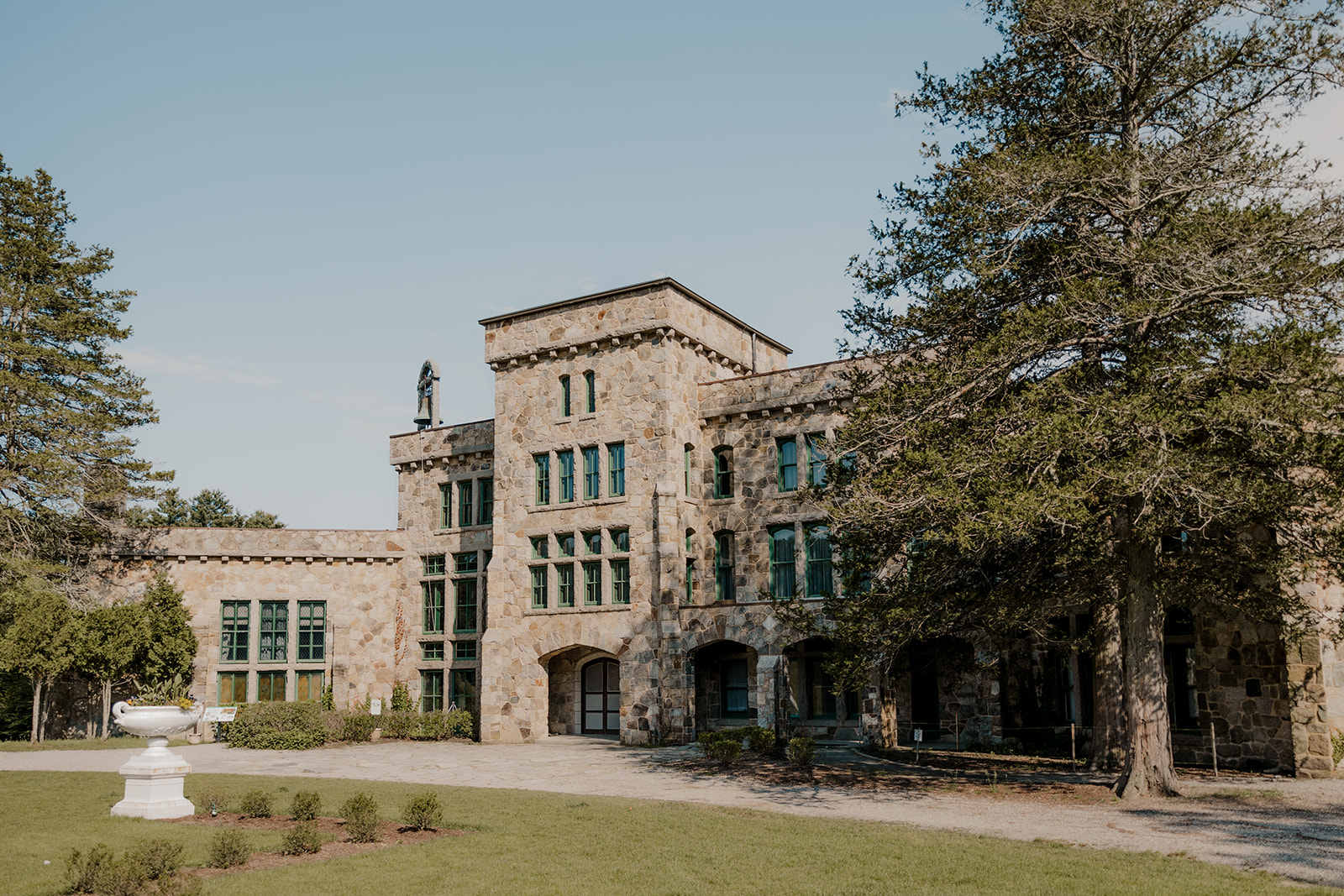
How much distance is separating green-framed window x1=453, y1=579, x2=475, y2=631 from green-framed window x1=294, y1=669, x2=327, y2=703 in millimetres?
4516

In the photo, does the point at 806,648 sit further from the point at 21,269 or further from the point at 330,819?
the point at 21,269

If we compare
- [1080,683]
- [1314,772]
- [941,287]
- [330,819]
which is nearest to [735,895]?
[330,819]

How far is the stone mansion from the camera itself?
27.0 meters

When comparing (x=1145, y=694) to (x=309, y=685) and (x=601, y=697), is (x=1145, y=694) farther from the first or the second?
(x=309, y=685)

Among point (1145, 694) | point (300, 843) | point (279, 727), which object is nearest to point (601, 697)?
point (279, 727)

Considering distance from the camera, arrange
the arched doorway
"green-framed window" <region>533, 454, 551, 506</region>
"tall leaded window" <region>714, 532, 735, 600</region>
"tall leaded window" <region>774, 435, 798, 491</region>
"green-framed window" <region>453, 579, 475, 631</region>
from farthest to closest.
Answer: "green-framed window" <region>453, 579, 475, 631</region>
the arched doorway
"green-framed window" <region>533, 454, 551, 506</region>
"tall leaded window" <region>714, 532, 735, 600</region>
"tall leaded window" <region>774, 435, 798, 491</region>

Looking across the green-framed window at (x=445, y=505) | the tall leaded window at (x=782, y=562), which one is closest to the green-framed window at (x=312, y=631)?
the green-framed window at (x=445, y=505)

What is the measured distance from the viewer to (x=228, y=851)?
10539 millimetres

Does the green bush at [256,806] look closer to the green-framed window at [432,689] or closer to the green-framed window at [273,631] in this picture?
the green-framed window at [432,689]

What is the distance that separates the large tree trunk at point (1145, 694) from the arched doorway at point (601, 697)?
1734 cm

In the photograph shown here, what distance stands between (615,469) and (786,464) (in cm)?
470

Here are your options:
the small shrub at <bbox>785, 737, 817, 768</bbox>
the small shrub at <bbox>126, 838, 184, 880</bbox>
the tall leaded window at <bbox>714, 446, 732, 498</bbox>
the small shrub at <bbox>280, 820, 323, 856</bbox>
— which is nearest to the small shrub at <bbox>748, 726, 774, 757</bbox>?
the small shrub at <bbox>785, 737, 817, 768</bbox>

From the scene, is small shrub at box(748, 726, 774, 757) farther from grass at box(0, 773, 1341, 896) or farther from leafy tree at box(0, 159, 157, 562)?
leafy tree at box(0, 159, 157, 562)

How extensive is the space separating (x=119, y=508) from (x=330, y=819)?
22064 mm
